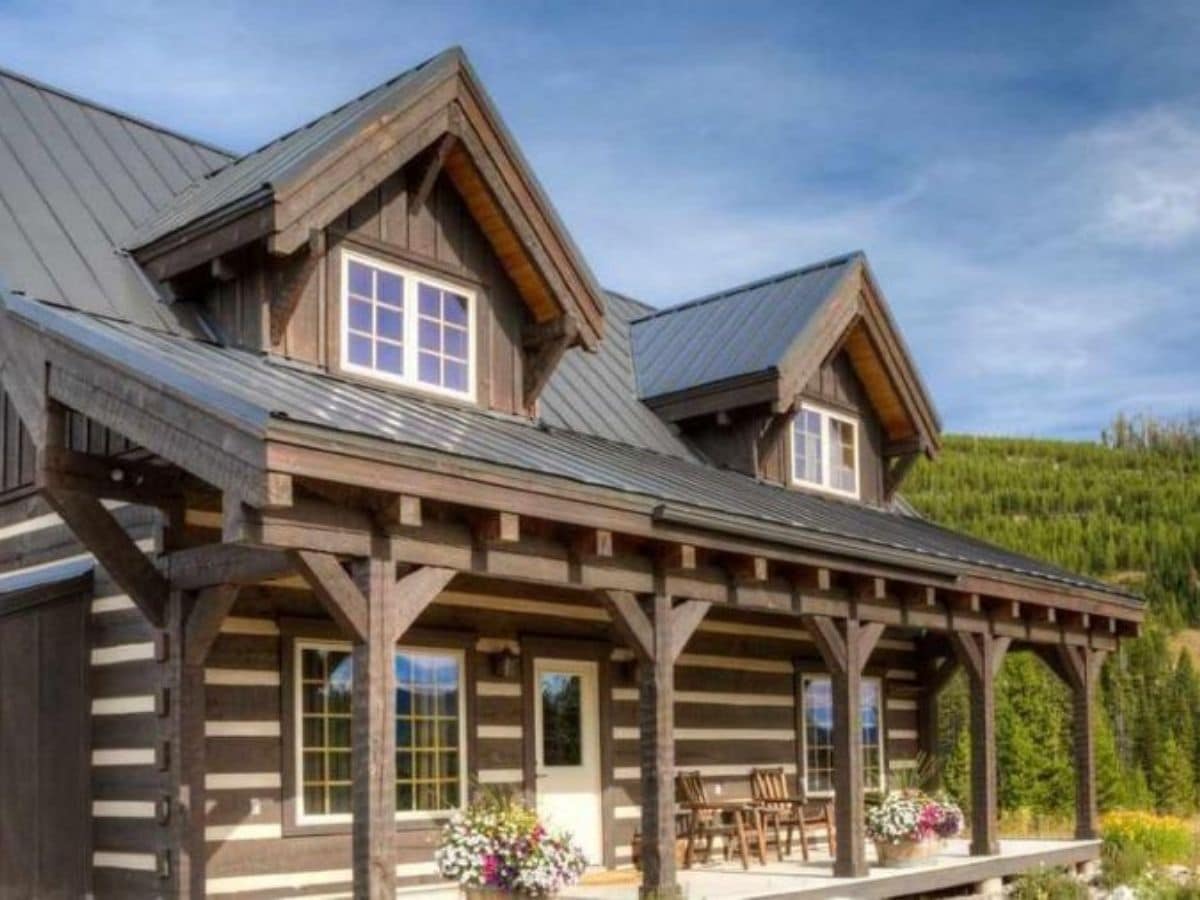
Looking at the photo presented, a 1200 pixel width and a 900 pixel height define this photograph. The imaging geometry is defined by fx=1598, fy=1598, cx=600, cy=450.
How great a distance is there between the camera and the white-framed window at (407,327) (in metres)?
13.4

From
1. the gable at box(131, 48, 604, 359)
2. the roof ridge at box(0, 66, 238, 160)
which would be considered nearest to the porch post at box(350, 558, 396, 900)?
the gable at box(131, 48, 604, 359)

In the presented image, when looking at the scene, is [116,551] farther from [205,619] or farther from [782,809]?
[782,809]

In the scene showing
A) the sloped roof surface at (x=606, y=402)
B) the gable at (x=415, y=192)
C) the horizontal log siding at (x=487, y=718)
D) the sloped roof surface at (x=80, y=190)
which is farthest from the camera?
the sloped roof surface at (x=606, y=402)

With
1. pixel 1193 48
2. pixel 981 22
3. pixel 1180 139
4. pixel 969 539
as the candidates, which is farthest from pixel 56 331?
pixel 1180 139

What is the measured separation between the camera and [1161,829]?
18797 millimetres

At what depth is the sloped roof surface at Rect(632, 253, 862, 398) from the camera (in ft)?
61.3

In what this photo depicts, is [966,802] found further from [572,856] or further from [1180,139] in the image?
[572,856]

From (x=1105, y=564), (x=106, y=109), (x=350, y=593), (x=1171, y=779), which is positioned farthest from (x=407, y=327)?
(x=1105, y=564)

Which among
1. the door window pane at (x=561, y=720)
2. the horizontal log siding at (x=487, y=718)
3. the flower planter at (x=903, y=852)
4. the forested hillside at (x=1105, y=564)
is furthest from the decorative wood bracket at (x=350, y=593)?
the forested hillside at (x=1105, y=564)

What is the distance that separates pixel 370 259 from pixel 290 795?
450cm

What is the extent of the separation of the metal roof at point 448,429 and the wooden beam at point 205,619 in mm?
1407

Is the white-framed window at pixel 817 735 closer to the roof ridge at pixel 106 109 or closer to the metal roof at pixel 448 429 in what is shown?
the metal roof at pixel 448 429

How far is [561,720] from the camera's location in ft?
48.9

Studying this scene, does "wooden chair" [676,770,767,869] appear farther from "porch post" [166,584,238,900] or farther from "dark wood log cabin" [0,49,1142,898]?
"porch post" [166,584,238,900]
